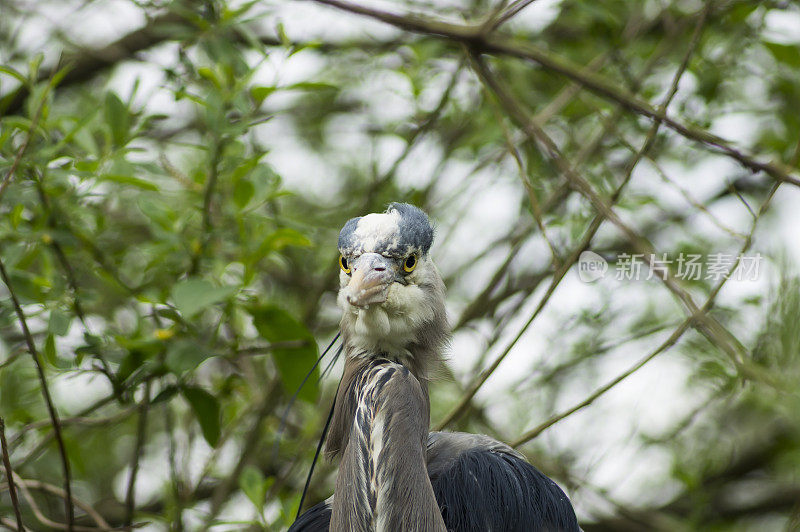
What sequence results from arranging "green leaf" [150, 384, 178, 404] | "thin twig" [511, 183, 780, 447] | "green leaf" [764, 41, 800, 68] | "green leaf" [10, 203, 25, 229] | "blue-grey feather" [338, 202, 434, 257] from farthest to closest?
"green leaf" [764, 41, 800, 68] → "green leaf" [150, 384, 178, 404] → "green leaf" [10, 203, 25, 229] → "blue-grey feather" [338, 202, 434, 257] → "thin twig" [511, 183, 780, 447]

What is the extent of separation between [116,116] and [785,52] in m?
2.45

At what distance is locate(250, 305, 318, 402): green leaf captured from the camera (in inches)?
93.3

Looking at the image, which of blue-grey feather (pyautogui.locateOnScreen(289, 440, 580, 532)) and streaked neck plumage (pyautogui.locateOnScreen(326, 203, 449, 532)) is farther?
blue-grey feather (pyautogui.locateOnScreen(289, 440, 580, 532))

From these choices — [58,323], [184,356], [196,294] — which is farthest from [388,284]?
→ [58,323]

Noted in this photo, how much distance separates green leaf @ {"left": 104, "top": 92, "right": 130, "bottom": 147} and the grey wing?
1257 mm

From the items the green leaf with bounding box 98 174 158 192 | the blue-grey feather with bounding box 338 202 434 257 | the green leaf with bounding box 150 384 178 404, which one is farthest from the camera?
the green leaf with bounding box 150 384 178 404

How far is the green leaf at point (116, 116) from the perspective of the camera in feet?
7.48

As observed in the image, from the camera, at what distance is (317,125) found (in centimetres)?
415

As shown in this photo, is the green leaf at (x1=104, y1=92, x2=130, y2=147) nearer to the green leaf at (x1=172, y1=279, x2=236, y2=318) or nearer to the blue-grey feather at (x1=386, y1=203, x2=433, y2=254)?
the green leaf at (x1=172, y1=279, x2=236, y2=318)

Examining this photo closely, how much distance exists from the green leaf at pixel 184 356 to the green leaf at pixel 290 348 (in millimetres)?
216

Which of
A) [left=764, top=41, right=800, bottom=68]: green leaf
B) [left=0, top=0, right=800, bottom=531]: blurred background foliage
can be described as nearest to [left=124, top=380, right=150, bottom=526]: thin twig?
[left=0, top=0, right=800, bottom=531]: blurred background foliage

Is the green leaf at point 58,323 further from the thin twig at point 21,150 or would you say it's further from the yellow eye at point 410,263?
the yellow eye at point 410,263

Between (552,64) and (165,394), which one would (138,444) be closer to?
(165,394)

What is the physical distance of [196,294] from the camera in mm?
2072
